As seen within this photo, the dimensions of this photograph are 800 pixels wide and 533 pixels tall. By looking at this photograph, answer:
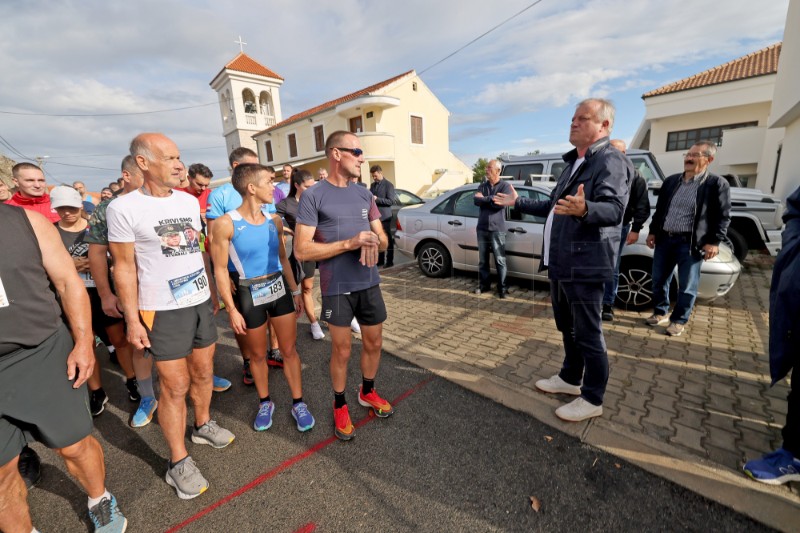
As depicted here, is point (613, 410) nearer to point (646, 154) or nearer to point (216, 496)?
point (216, 496)

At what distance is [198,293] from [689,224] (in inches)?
180

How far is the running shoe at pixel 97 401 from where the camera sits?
2.92m

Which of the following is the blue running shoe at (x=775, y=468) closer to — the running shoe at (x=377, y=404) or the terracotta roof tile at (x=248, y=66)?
the running shoe at (x=377, y=404)

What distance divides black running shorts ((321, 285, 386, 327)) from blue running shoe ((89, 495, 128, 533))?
1.50 meters

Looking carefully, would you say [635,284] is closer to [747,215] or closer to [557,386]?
[557,386]

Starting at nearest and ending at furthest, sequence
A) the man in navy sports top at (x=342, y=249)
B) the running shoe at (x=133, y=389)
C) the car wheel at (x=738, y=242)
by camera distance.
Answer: the man in navy sports top at (x=342, y=249) → the running shoe at (x=133, y=389) → the car wheel at (x=738, y=242)

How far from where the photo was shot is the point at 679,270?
3.86 meters

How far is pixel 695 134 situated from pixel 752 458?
2202 centimetres

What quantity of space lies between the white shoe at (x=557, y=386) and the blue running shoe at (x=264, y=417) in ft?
7.19

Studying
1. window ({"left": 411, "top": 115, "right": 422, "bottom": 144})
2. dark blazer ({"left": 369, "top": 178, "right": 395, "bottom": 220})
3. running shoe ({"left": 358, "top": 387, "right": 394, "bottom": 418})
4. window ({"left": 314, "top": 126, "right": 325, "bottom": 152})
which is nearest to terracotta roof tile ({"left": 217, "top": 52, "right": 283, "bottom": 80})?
window ({"left": 314, "top": 126, "right": 325, "bottom": 152})

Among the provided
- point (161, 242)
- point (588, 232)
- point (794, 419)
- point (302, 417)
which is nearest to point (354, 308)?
point (302, 417)

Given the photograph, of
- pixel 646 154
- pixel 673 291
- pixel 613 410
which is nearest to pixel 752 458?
pixel 613 410

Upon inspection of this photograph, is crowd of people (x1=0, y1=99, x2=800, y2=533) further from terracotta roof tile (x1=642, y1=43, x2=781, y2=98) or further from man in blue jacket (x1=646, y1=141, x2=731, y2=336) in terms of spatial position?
terracotta roof tile (x1=642, y1=43, x2=781, y2=98)

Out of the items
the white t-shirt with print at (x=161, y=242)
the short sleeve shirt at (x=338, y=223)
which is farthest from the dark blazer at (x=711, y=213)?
the white t-shirt with print at (x=161, y=242)
